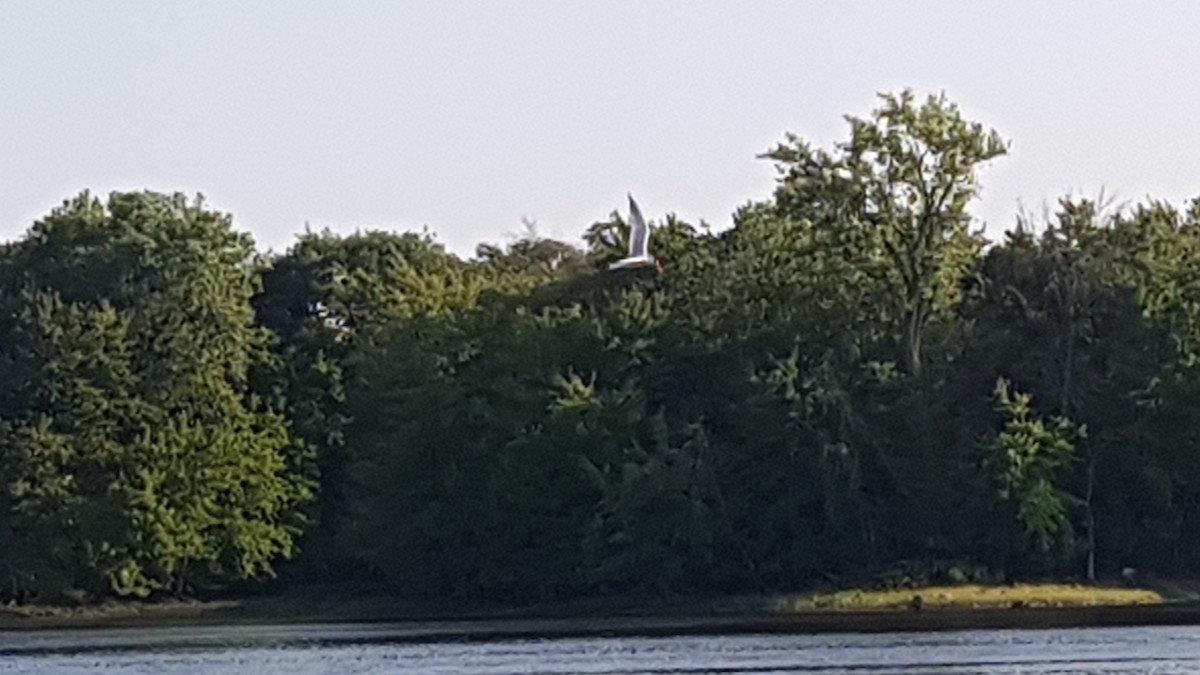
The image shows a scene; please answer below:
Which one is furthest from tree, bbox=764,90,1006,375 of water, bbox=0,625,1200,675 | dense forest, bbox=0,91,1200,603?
water, bbox=0,625,1200,675

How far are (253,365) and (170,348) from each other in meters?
3.81

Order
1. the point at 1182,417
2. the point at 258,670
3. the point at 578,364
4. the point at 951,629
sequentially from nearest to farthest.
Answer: the point at 258,670 < the point at 951,629 < the point at 1182,417 < the point at 578,364

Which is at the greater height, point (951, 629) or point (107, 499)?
point (107, 499)

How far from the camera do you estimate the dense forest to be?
8538 centimetres

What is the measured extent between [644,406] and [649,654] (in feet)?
82.5

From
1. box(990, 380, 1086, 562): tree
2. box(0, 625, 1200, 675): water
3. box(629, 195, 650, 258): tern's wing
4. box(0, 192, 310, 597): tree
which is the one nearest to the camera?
box(0, 625, 1200, 675): water

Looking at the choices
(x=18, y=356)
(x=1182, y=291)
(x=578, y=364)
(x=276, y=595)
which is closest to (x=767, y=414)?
(x=578, y=364)

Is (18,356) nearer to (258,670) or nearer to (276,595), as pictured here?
(276,595)

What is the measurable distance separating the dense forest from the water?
1405 centimetres

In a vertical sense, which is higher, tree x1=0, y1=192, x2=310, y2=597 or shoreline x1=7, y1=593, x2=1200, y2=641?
tree x1=0, y1=192, x2=310, y2=597

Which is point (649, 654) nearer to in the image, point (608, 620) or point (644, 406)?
point (608, 620)

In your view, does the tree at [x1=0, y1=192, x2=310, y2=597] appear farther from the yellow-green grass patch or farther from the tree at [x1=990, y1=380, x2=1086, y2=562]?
the tree at [x1=990, y1=380, x2=1086, y2=562]

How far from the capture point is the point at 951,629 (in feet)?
230

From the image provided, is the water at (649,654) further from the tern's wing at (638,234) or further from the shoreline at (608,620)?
the tern's wing at (638,234)
